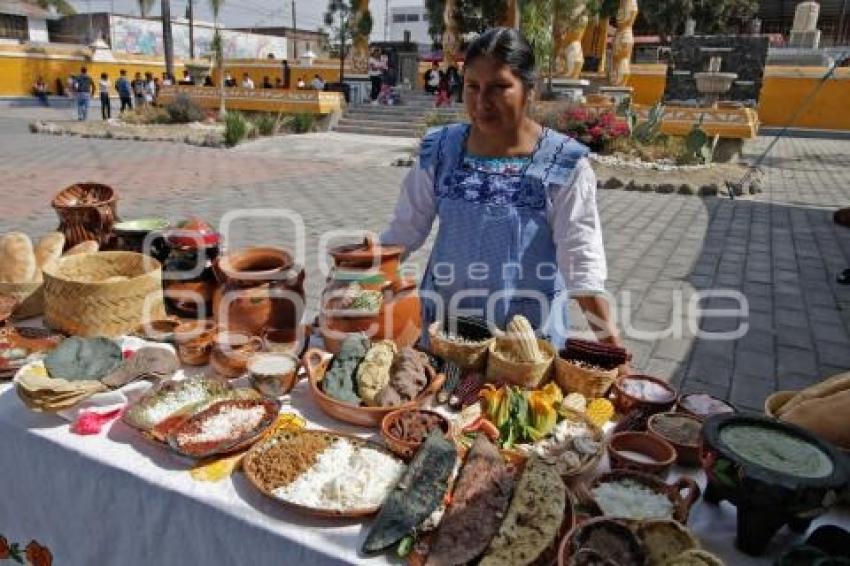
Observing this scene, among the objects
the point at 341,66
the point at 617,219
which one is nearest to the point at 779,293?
the point at 617,219

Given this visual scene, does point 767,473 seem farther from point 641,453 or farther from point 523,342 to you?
point 523,342

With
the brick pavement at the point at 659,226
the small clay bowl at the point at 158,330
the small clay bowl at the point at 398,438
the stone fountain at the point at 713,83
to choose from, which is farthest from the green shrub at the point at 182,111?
the small clay bowl at the point at 398,438

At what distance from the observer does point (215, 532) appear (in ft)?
4.14

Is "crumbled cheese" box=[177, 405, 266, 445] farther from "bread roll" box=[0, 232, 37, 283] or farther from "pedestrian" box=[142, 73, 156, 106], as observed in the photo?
"pedestrian" box=[142, 73, 156, 106]

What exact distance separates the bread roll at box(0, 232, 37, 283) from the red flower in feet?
3.19

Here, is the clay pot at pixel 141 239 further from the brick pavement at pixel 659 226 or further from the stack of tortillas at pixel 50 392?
the brick pavement at pixel 659 226

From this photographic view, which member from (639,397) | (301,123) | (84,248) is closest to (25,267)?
(84,248)

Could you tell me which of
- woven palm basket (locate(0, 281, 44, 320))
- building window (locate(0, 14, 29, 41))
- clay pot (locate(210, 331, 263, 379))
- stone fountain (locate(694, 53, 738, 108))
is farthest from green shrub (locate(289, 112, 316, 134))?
building window (locate(0, 14, 29, 41))

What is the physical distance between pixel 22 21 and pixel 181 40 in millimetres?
9112

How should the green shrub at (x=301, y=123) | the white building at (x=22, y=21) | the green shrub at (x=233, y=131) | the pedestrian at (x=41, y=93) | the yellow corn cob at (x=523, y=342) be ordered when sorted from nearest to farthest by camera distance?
the yellow corn cob at (x=523, y=342) < the green shrub at (x=233, y=131) < the green shrub at (x=301, y=123) < the pedestrian at (x=41, y=93) < the white building at (x=22, y=21)

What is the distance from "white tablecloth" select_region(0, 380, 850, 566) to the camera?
1169mm

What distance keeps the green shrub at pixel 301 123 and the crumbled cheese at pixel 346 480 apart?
58.0 feet

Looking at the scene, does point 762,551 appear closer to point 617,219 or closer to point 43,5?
point 617,219

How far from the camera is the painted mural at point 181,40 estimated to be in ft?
115
